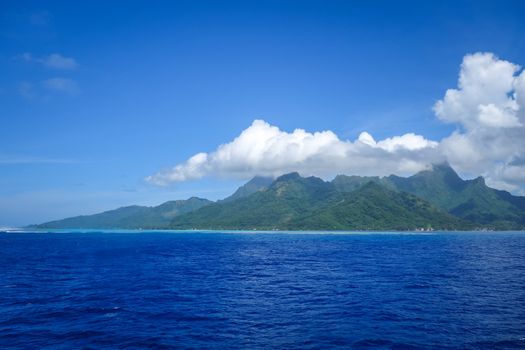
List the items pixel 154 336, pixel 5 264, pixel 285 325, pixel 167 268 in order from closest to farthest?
pixel 154 336 → pixel 285 325 → pixel 167 268 → pixel 5 264

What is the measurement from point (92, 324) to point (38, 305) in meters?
17.3

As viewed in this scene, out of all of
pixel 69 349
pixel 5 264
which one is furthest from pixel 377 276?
pixel 5 264

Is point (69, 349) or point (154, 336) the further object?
point (154, 336)

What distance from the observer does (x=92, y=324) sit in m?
48.8

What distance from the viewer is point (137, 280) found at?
84.0 m

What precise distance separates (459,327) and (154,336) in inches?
1443

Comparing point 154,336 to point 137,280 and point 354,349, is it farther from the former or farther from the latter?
point 137,280

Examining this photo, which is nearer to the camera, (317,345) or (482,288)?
(317,345)

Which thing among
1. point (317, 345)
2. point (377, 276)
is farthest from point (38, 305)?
point (377, 276)

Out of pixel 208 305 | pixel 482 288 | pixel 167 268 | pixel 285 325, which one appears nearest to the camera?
pixel 285 325

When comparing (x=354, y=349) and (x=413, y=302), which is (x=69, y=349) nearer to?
(x=354, y=349)

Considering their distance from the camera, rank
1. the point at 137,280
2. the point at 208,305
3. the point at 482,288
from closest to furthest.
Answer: the point at 208,305
the point at 482,288
the point at 137,280

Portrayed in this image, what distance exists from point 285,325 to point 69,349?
24.5 m

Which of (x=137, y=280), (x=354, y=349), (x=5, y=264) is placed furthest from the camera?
(x=5, y=264)
